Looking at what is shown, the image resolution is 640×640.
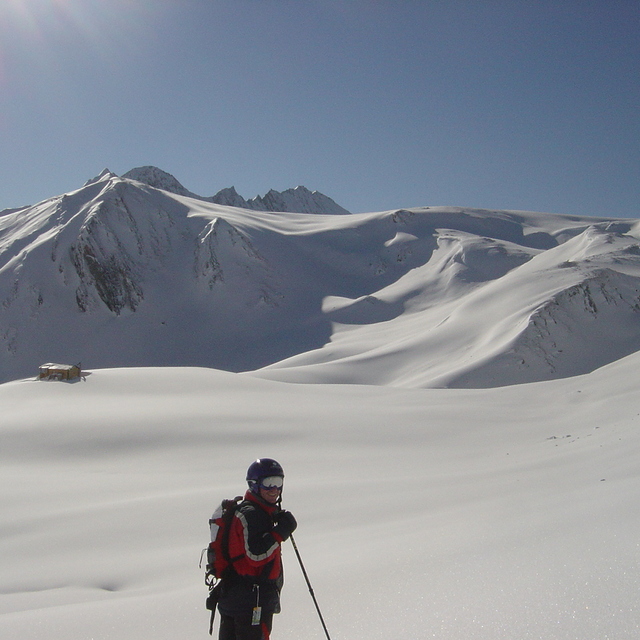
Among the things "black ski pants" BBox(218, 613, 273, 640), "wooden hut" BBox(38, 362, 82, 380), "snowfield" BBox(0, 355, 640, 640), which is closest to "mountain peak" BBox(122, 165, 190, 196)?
"wooden hut" BBox(38, 362, 82, 380)

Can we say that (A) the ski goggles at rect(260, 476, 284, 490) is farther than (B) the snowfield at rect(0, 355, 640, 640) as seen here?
No

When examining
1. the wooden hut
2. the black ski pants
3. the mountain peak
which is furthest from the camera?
the mountain peak

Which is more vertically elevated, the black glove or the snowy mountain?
the snowy mountain

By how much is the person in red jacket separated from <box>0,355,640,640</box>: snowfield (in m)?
0.59

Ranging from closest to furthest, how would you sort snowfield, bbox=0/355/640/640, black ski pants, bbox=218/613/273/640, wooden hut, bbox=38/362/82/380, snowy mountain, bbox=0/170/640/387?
1. black ski pants, bbox=218/613/273/640
2. snowfield, bbox=0/355/640/640
3. wooden hut, bbox=38/362/82/380
4. snowy mountain, bbox=0/170/640/387

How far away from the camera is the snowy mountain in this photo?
119 ft

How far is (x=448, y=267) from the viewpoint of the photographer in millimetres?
58875

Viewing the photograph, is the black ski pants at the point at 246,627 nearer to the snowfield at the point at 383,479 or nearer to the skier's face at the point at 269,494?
the snowfield at the point at 383,479

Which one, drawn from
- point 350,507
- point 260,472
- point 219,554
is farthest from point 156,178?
point 219,554

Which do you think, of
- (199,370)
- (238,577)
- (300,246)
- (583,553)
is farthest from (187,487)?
(300,246)

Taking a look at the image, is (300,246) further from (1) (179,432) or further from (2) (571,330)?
(1) (179,432)

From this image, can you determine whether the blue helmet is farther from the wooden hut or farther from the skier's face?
the wooden hut

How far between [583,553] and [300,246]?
68.3 m

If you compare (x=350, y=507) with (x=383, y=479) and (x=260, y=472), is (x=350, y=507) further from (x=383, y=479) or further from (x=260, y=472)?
(x=260, y=472)
